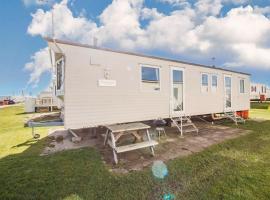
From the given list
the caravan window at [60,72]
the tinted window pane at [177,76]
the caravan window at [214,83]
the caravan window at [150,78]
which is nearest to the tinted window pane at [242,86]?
the caravan window at [214,83]

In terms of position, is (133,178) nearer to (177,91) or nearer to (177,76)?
(177,91)

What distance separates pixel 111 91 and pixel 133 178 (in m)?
3.40

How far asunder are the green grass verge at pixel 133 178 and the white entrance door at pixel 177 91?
3.26 m

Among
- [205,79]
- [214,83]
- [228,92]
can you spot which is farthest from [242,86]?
[205,79]

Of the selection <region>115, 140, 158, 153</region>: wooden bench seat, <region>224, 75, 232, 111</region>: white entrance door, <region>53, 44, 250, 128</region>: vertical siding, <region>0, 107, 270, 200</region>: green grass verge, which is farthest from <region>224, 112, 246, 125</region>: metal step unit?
<region>115, 140, 158, 153</region>: wooden bench seat

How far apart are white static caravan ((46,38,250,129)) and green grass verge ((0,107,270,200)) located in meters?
1.53

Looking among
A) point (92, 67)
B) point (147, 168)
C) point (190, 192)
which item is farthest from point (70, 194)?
point (92, 67)

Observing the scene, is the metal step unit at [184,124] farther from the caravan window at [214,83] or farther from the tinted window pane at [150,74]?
the caravan window at [214,83]

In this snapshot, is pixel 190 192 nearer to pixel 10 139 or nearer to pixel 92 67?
pixel 92 67

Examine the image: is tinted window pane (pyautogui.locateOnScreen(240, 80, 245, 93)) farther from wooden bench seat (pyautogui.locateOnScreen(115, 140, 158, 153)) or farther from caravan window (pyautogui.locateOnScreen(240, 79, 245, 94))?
wooden bench seat (pyautogui.locateOnScreen(115, 140, 158, 153))

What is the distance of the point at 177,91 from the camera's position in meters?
8.11

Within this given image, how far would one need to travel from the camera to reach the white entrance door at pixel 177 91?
7.91 metres

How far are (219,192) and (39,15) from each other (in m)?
7.55

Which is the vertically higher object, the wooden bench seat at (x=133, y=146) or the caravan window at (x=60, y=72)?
the caravan window at (x=60, y=72)
